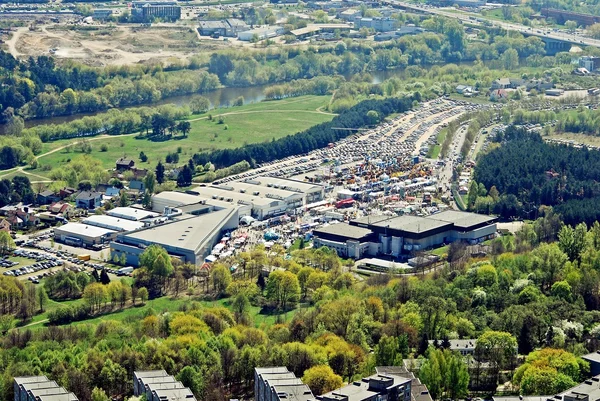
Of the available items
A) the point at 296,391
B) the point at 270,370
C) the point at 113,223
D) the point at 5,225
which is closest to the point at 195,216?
the point at 113,223

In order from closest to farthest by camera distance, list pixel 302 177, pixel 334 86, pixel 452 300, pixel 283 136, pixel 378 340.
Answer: pixel 378 340 → pixel 452 300 → pixel 302 177 → pixel 283 136 → pixel 334 86

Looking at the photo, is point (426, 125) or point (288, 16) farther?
point (288, 16)

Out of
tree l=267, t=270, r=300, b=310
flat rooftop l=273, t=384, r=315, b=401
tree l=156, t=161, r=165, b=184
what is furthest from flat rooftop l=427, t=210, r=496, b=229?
flat rooftop l=273, t=384, r=315, b=401

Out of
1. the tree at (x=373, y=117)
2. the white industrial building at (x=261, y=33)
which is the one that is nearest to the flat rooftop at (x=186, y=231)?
the tree at (x=373, y=117)

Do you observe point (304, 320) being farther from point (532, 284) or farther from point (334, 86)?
point (334, 86)

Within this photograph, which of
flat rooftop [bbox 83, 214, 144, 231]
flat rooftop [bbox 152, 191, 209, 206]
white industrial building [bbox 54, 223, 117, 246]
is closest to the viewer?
white industrial building [bbox 54, 223, 117, 246]

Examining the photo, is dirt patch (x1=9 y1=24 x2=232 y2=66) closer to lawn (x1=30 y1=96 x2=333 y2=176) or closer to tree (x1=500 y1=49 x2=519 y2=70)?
lawn (x1=30 y1=96 x2=333 y2=176)

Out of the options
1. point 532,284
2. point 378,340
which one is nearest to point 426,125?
point 532,284

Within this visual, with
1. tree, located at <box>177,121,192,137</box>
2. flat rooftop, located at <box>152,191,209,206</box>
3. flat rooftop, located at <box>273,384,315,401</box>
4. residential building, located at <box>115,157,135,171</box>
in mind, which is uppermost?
flat rooftop, located at <box>273,384,315,401</box>
